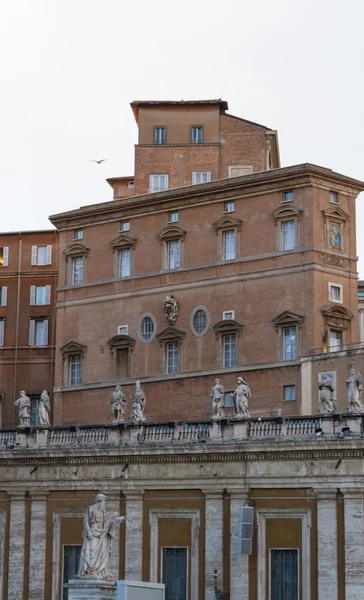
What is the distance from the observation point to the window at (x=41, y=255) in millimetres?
85312

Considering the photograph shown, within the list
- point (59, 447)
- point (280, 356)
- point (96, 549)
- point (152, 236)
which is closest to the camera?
point (96, 549)

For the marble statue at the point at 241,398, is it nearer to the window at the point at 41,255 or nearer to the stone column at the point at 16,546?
the stone column at the point at 16,546

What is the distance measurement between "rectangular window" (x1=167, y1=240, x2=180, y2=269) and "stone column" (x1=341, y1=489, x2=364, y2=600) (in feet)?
76.3

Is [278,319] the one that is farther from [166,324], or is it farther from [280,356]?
[166,324]

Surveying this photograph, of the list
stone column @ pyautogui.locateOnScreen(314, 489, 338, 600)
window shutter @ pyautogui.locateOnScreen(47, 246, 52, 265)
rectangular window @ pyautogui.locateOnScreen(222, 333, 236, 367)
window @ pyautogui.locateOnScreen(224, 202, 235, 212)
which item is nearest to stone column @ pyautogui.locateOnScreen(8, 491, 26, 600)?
stone column @ pyautogui.locateOnScreen(314, 489, 338, 600)

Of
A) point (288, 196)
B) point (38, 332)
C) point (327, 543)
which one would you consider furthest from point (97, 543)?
point (38, 332)

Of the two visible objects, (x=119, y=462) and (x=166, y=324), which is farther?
(x=166, y=324)

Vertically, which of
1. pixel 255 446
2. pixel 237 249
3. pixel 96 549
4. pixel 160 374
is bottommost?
pixel 96 549

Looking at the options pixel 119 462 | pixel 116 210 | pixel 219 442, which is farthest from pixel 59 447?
pixel 116 210

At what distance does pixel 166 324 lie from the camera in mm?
75875

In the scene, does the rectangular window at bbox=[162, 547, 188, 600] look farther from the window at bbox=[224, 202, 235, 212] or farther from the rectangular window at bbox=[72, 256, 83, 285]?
the rectangular window at bbox=[72, 256, 83, 285]

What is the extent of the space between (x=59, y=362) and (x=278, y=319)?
12.4 metres

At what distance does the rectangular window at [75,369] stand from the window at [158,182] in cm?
917

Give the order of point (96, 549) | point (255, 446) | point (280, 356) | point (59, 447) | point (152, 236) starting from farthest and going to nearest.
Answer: point (152, 236) → point (280, 356) → point (59, 447) → point (255, 446) → point (96, 549)
